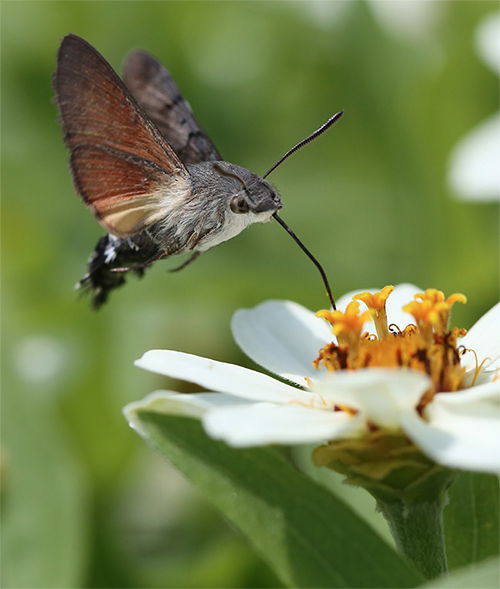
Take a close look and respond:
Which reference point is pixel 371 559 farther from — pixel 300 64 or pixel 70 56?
pixel 300 64

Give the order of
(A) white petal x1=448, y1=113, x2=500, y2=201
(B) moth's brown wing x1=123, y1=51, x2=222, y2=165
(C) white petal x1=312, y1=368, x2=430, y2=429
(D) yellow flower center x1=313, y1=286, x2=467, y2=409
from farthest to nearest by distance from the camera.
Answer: (A) white petal x1=448, y1=113, x2=500, y2=201 < (B) moth's brown wing x1=123, y1=51, x2=222, y2=165 < (D) yellow flower center x1=313, y1=286, x2=467, y2=409 < (C) white petal x1=312, y1=368, x2=430, y2=429

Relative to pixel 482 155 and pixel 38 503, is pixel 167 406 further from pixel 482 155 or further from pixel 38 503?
pixel 482 155

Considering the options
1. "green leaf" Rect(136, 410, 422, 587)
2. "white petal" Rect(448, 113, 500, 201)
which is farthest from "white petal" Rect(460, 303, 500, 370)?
"white petal" Rect(448, 113, 500, 201)

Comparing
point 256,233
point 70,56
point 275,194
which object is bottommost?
point 256,233

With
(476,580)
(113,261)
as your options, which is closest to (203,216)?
(113,261)

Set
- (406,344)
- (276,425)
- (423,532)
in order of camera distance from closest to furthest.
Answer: (276,425), (423,532), (406,344)

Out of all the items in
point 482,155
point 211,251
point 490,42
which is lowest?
point 211,251

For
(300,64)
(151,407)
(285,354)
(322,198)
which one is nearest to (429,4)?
(300,64)

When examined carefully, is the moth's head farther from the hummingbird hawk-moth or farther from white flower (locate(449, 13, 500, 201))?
white flower (locate(449, 13, 500, 201))
